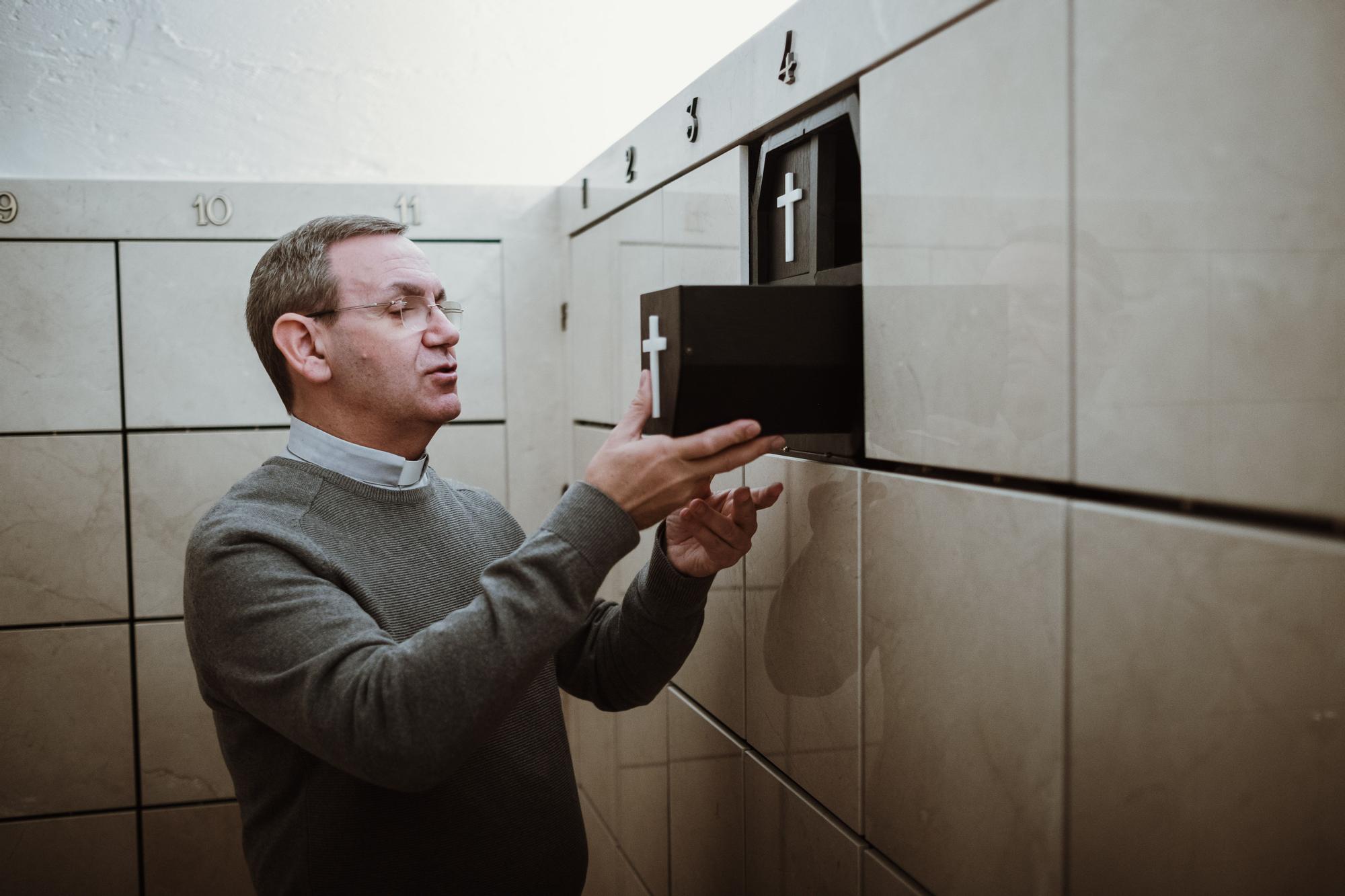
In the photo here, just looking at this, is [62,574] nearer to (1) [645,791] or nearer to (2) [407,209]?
(2) [407,209]

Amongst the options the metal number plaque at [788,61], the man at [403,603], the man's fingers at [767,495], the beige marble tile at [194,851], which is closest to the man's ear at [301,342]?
the man at [403,603]

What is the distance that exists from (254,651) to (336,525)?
10.7 inches

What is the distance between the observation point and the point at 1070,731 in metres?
1.00

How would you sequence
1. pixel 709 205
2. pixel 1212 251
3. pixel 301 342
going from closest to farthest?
1. pixel 1212 251
2. pixel 301 342
3. pixel 709 205

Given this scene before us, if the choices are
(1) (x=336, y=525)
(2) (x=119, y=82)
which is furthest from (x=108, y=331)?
(1) (x=336, y=525)

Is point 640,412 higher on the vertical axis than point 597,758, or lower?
higher

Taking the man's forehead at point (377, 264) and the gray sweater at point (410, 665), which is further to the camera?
the man's forehead at point (377, 264)

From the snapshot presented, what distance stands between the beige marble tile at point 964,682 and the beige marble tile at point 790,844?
105 mm

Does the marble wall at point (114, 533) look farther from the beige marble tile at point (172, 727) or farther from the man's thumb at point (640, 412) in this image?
the man's thumb at point (640, 412)

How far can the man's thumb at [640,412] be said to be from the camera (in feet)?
4.31

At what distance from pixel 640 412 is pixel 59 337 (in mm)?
2124

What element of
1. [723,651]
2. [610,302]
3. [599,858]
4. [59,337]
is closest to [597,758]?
[599,858]

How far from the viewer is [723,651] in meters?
1.87

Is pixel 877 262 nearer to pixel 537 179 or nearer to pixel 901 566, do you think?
pixel 901 566
